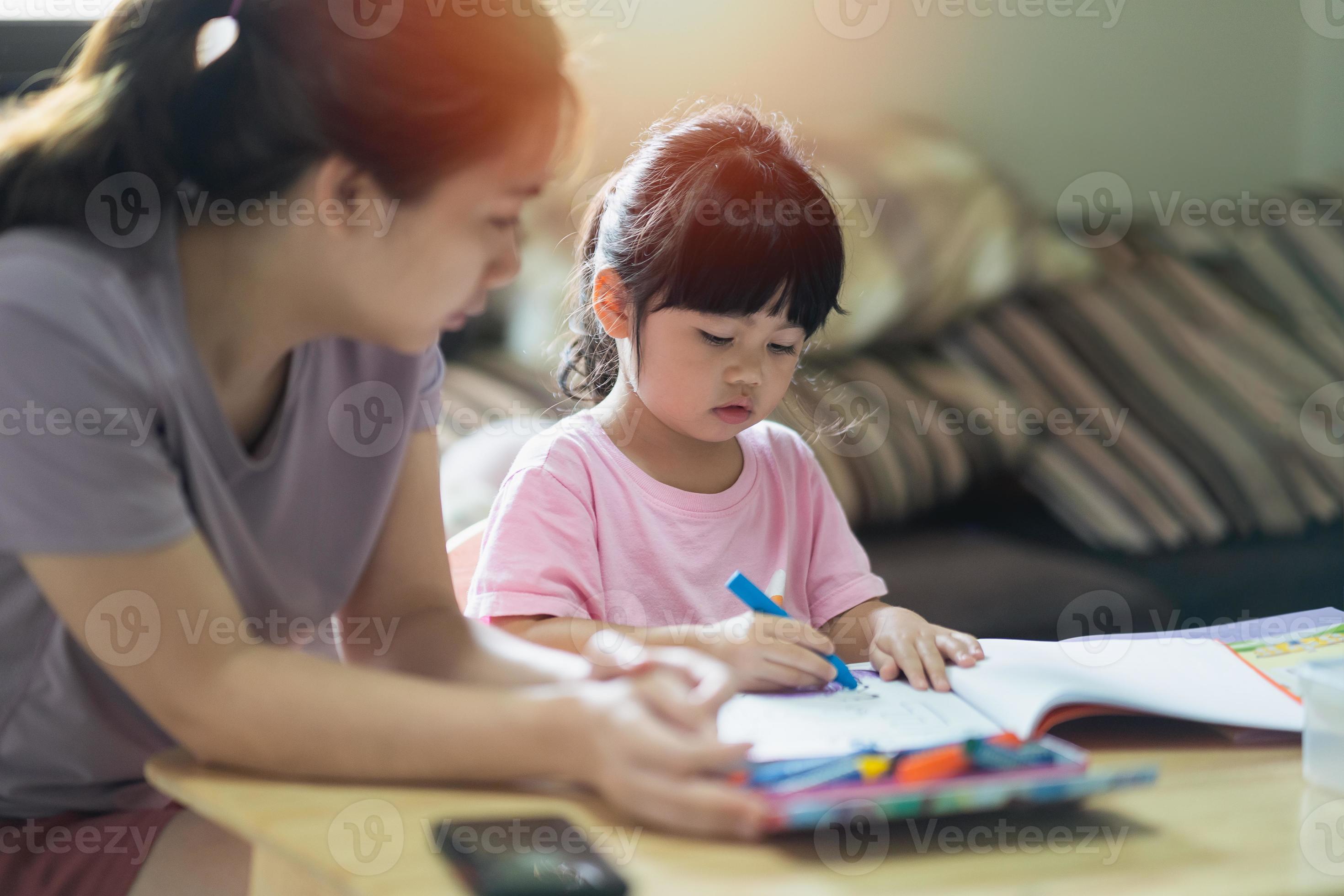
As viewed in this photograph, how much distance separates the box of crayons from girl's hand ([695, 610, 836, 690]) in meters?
0.15

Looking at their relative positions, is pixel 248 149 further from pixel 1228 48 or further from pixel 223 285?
pixel 1228 48

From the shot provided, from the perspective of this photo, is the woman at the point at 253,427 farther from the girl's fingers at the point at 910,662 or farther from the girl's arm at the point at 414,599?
the girl's fingers at the point at 910,662

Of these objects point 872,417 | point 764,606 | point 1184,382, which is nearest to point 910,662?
point 764,606

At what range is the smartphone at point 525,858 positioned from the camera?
0.53m

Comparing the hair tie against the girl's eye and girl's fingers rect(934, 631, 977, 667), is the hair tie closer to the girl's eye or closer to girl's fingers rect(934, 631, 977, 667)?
the girl's eye

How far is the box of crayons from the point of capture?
1.90 feet

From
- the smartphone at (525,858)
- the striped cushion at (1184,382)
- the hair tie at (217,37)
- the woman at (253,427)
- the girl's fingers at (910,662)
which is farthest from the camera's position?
the striped cushion at (1184,382)

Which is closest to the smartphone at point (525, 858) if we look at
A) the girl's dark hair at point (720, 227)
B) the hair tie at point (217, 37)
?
the hair tie at point (217, 37)

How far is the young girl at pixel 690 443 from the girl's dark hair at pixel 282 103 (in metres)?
0.35

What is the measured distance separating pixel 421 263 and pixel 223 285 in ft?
0.46

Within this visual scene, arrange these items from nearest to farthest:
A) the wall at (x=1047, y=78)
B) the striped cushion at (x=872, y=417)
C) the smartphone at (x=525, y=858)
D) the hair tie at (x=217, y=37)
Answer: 1. the smartphone at (x=525, y=858)
2. the hair tie at (x=217, y=37)
3. the striped cushion at (x=872, y=417)
4. the wall at (x=1047, y=78)

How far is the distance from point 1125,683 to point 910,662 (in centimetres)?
15

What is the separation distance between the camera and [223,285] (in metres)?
0.79

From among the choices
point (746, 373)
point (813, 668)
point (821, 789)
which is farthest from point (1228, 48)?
point (821, 789)
